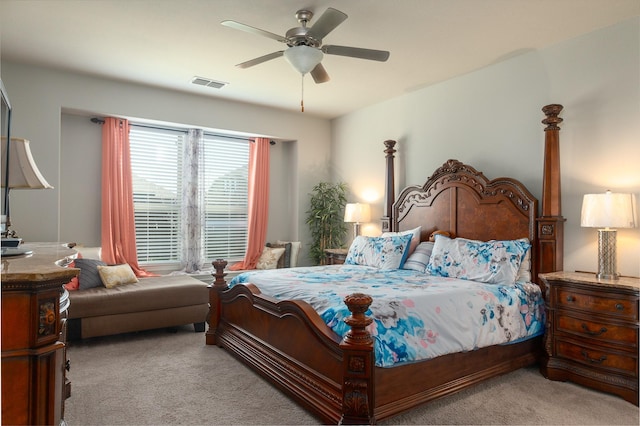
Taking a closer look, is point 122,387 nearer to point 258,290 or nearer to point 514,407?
point 258,290

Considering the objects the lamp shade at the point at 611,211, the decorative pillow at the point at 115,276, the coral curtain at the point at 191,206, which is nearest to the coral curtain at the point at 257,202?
the coral curtain at the point at 191,206

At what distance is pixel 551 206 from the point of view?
11.2 feet

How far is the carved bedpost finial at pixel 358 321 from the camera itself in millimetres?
2121

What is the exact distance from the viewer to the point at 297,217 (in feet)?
20.2

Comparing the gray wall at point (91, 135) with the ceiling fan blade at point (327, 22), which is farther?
the gray wall at point (91, 135)

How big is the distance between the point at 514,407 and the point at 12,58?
5.30m

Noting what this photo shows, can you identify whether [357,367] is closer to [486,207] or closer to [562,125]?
[486,207]

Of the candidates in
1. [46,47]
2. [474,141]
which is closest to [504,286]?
[474,141]

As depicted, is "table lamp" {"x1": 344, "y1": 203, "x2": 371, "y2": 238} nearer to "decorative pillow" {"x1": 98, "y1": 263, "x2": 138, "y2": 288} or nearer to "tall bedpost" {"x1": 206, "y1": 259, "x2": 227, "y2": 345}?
"tall bedpost" {"x1": 206, "y1": 259, "x2": 227, "y2": 345}

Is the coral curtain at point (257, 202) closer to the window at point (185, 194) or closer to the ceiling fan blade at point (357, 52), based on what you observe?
the window at point (185, 194)

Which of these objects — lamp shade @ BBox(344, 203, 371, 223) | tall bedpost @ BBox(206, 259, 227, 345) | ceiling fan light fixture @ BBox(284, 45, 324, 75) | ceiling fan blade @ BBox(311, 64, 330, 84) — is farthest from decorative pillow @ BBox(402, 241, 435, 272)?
ceiling fan light fixture @ BBox(284, 45, 324, 75)

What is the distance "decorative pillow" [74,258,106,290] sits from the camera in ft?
13.1

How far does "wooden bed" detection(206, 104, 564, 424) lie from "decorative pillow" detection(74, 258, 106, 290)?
1.23 metres

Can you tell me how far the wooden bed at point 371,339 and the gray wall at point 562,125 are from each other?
0.18m
